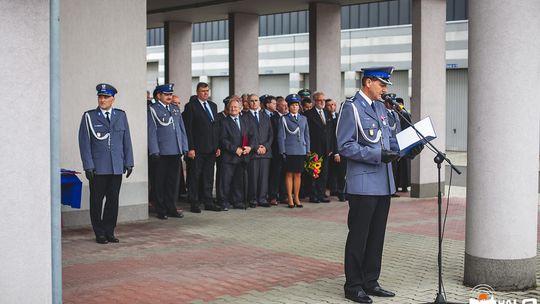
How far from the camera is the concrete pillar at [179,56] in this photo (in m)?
24.2

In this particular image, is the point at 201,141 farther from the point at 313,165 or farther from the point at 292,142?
the point at 313,165

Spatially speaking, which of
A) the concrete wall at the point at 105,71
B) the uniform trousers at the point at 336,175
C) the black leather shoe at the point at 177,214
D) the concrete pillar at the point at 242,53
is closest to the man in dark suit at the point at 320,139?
the uniform trousers at the point at 336,175

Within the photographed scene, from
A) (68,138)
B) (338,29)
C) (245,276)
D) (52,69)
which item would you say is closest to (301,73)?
(338,29)

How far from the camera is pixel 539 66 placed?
796cm

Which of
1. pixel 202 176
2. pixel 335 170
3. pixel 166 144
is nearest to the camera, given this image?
pixel 166 144

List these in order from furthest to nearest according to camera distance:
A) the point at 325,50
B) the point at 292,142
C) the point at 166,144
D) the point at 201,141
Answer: the point at 325,50 < the point at 292,142 < the point at 201,141 < the point at 166,144

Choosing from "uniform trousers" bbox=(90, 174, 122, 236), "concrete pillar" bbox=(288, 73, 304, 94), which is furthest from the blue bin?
"concrete pillar" bbox=(288, 73, 304, 94)

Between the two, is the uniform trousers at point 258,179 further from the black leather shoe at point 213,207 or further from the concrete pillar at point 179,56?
the concrete pillar at point 179,56

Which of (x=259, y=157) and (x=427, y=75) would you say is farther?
(x=427, y=75)

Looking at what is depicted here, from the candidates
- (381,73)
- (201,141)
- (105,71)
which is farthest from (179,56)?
(381,73)

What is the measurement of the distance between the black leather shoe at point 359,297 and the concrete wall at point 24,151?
9.68 feet

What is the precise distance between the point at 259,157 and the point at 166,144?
98.3 inches

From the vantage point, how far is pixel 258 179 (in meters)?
15.0

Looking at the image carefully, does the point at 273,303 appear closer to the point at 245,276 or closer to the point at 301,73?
the point at 245,276
